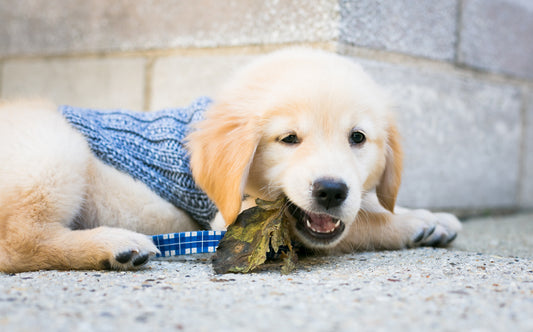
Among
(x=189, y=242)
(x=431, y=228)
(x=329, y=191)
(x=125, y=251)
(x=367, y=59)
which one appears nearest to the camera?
(x=329, y=191)

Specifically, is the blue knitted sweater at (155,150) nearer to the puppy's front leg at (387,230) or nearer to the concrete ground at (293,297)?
the concrete ground at (293,297)

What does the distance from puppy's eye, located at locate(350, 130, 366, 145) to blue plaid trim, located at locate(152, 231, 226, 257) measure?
27.2 inches

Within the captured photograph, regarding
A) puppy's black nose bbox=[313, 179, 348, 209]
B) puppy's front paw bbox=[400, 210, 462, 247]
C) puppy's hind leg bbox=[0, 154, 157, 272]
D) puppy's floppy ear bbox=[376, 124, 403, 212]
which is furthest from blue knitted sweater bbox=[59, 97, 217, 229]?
puppy's front paw bbox=[400, 210, 462, 247]

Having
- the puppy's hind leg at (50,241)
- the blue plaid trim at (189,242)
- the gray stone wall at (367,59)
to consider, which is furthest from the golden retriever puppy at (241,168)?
the gray stone wall at (367,59)

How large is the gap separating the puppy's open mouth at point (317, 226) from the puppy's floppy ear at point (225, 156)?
273mm

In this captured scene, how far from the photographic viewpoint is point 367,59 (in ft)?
10.9

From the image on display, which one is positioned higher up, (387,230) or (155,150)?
(155,150)

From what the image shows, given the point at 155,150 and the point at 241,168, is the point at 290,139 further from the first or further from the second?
the point at 155,150

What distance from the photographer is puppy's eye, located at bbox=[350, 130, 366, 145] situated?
230cm

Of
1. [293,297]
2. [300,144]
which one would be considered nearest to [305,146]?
[300,144]

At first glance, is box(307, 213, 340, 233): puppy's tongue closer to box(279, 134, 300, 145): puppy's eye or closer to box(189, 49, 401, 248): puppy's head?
box(189, 49, 401, 248): puppy's head

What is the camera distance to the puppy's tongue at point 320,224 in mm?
2311

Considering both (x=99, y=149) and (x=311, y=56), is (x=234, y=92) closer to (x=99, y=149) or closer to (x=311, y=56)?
(x=311, y=56)

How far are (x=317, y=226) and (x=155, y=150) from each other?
33.9 inches
